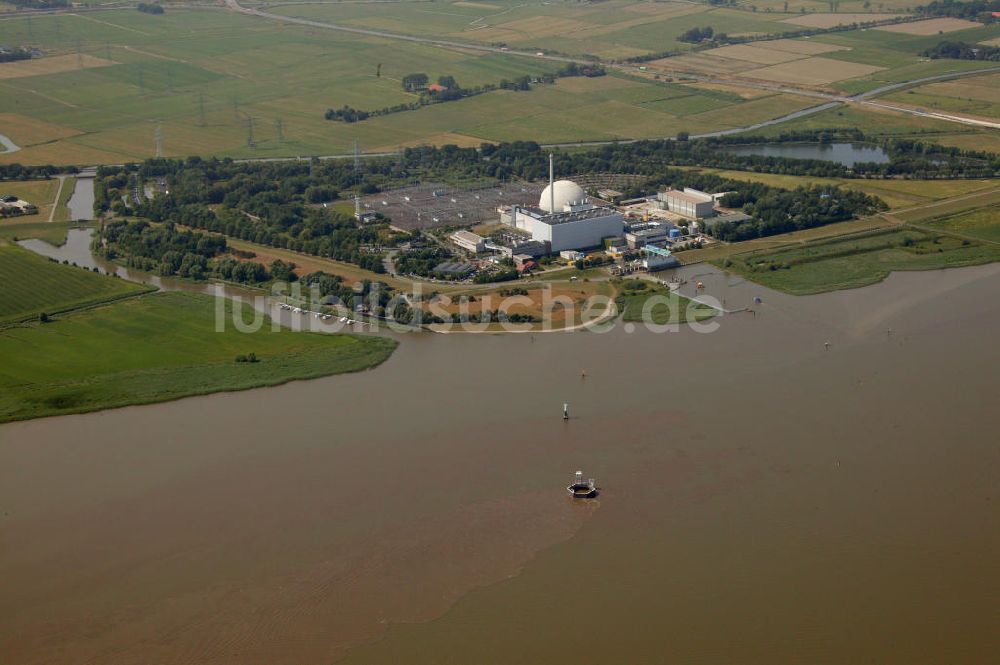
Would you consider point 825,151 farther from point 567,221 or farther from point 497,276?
point 497,276

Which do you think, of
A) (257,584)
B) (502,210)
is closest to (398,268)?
(502,210)

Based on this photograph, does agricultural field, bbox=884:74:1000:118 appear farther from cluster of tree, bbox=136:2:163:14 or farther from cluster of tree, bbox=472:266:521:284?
cluster of tree, bbox=136:2:163:14

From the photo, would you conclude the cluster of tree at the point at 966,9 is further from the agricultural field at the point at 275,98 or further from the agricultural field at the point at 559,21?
the agricultural field at the point at 275,98

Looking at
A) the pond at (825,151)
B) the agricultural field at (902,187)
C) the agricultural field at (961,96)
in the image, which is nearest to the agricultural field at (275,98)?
the pond at (825,151)

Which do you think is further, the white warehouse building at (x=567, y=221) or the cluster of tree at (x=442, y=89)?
the cluster of tree at (x=442, y=89)

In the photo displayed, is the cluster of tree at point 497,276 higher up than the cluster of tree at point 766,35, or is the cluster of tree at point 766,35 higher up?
the cluster of tree at point 766,35

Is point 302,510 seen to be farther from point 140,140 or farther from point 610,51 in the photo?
point 610,51

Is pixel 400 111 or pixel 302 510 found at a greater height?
pixel 400 111
